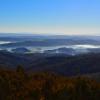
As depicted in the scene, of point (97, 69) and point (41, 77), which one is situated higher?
point (41, 77)

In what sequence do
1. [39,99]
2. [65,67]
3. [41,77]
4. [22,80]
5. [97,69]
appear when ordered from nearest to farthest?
1. [39,99]
2. [22,80]
3. [41,77]
4. [97,69]
5. [65,67]

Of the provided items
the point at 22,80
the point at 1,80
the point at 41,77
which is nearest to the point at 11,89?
the point at 1,80

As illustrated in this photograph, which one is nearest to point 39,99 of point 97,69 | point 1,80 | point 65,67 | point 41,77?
point 1,80

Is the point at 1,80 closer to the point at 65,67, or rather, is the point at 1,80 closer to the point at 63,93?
the point at 63,93

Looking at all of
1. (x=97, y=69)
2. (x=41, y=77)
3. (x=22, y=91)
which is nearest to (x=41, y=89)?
(x=22, y=91)

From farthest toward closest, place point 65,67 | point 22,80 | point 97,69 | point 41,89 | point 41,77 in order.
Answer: point 65,67 < point 97,69 < point 41,77 < point 22,80 < point 41,89

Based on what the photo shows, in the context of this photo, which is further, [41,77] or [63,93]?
[41,77]

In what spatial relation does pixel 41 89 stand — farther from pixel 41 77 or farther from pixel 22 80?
pixel 41 77

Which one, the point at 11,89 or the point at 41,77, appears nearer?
the point at 11,89

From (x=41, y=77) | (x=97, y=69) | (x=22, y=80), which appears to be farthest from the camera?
(x=97, y=69)
